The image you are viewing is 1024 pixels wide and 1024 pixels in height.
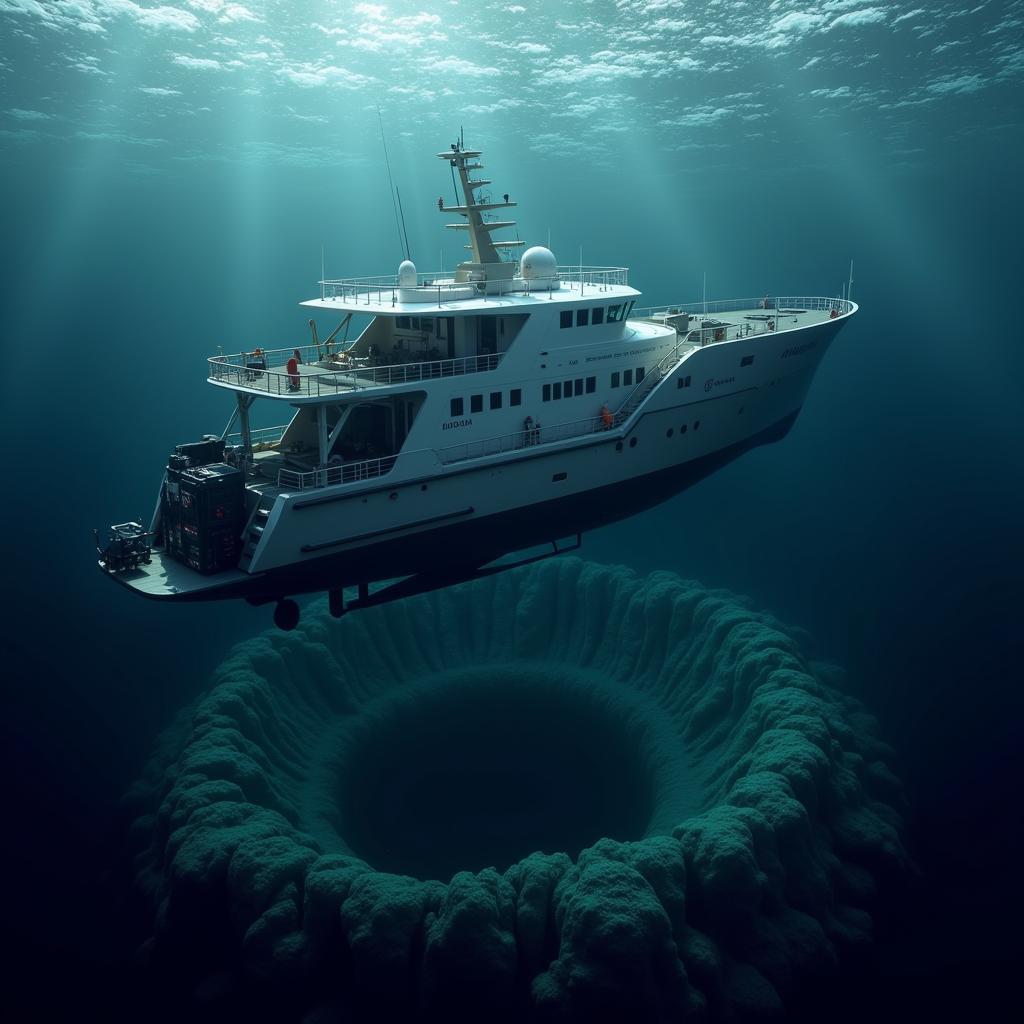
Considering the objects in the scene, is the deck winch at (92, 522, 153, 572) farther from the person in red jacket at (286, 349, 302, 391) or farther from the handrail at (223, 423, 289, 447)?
the person in red jacket at (286, 349, 302, 391)

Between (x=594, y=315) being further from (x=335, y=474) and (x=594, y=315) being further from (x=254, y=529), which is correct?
(x=254, y=529)

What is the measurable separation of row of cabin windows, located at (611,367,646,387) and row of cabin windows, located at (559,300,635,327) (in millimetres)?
1214

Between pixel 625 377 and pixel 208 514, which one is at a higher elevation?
pixel 625 377

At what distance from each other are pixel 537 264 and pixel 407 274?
3134 mm

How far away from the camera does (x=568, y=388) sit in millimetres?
17969

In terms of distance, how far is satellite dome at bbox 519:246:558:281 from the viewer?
736 inches

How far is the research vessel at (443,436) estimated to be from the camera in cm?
1479

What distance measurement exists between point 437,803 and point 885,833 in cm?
A: 1285

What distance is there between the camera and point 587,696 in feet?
92.4

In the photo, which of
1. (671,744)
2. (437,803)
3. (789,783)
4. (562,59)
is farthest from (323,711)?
(562,59)

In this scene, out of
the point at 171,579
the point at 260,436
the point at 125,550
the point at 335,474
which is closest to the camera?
the point at 171,579

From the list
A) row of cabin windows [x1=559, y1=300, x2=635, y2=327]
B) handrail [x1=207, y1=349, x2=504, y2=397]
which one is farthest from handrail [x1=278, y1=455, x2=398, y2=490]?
row of cabin windows [x1=559, y1=300, x2=635, y2=327]

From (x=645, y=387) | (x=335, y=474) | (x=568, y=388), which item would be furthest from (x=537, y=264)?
(x=335, y=474)

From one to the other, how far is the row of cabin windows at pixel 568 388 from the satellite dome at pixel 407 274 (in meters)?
3.85
